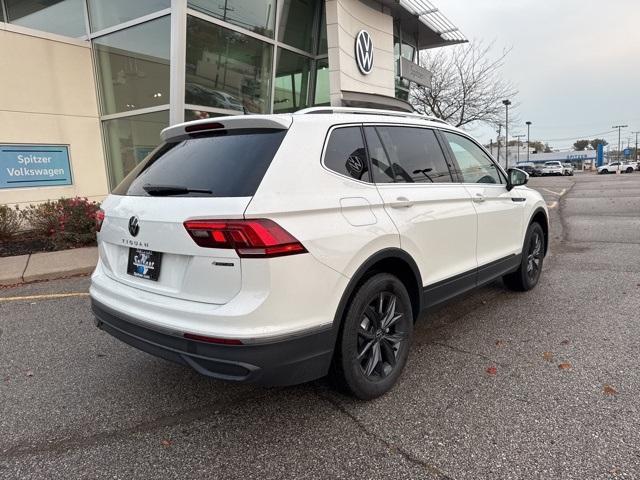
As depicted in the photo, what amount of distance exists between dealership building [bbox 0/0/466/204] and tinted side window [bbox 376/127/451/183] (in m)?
6.42

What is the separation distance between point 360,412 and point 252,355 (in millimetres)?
963

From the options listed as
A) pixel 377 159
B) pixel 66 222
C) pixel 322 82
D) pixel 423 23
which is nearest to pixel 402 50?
pixel 423 23

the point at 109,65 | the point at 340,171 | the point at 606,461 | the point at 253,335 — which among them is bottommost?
the point at 606,461

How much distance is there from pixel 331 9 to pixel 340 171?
11805 millimetres

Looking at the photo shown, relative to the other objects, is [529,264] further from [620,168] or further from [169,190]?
[620,168]

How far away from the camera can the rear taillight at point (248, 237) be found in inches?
87.2

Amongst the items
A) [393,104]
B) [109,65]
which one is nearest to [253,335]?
[109,65]

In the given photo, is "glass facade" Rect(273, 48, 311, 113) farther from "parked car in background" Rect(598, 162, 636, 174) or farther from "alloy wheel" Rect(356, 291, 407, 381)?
"parked car in background" Rect(598, 162, 636, 174)

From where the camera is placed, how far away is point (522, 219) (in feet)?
15.6

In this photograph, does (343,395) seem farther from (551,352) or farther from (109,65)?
(109,65)

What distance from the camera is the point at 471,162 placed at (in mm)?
4199

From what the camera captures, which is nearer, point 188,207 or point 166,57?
point 188,207

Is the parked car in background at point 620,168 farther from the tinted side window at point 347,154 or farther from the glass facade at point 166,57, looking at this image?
the tinted side window at point 347,154

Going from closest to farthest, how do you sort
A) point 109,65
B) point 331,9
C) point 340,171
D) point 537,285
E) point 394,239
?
point 340,171, point 394,239, point 537,285, point 109,65, point 331,9
